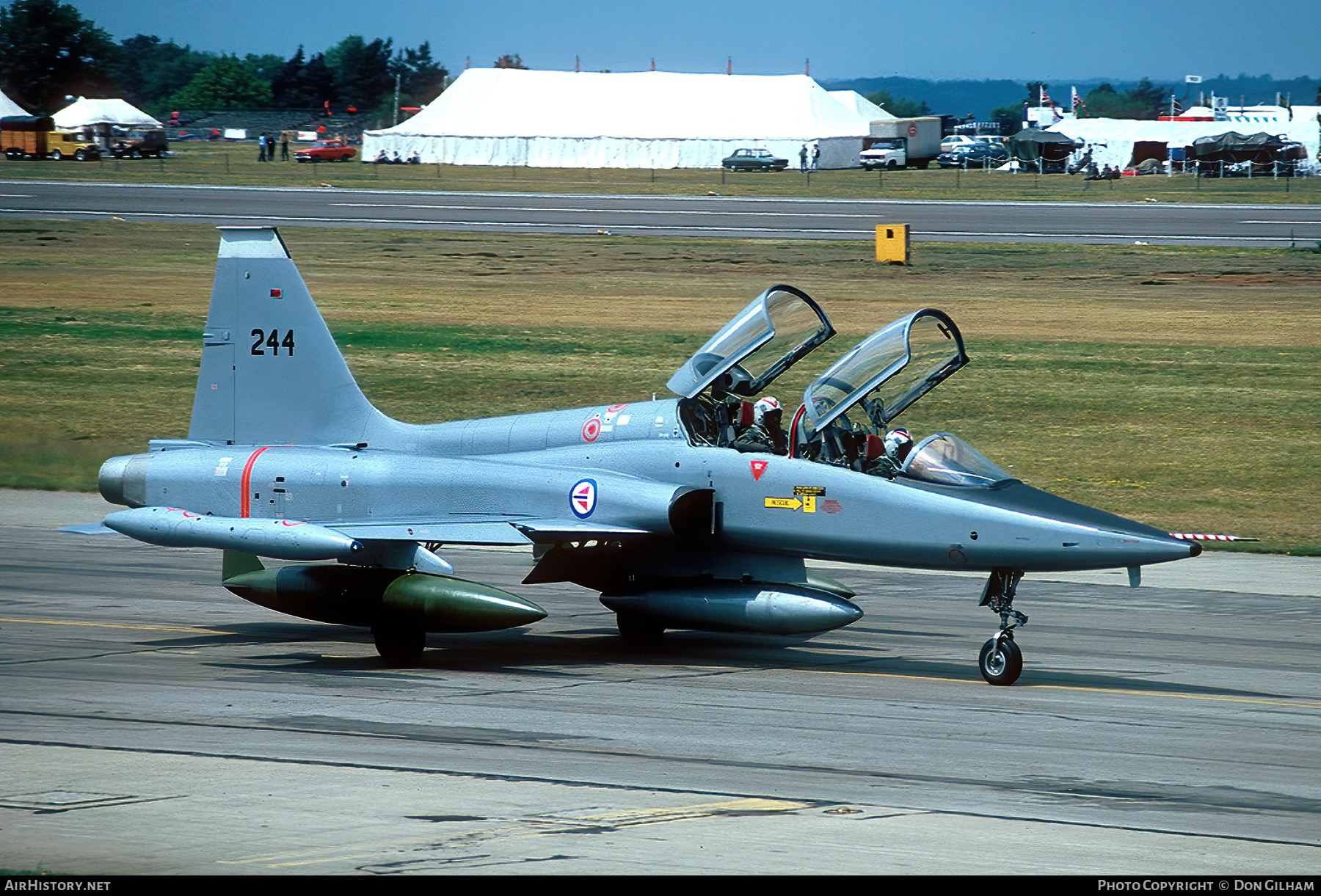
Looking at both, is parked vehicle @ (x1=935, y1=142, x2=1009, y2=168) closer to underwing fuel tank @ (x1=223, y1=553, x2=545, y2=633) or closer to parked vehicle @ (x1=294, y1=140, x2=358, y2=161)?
parked vehicle @ (x1=294, y1=140, x2=358, y2=161)

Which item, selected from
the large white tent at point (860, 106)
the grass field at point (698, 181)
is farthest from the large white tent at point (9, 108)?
the large white tent at point (860, 106)

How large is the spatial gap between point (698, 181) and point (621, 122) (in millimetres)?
16869

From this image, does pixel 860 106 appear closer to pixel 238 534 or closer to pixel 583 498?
pixel 583 498

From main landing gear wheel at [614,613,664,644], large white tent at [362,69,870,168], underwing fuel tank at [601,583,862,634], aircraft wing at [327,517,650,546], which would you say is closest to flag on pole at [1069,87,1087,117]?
large white tent at [362,69,870,168]

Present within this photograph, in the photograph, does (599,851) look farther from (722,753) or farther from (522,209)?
(522,209)

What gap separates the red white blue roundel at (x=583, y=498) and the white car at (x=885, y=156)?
9785cm

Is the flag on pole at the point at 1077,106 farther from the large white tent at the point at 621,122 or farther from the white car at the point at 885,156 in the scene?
the white car at the point at 885,156

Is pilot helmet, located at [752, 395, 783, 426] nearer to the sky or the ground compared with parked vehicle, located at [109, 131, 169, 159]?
nearer to the ground

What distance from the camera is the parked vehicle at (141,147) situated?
106438 mm

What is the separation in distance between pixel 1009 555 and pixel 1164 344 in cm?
2447

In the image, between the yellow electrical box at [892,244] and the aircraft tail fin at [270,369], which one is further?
the yellow electrical box at [892,244]

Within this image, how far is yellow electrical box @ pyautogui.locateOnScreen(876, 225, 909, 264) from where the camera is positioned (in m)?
49.0

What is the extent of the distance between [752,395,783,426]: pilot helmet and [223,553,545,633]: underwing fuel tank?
295 centimetres

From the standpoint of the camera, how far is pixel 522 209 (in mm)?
70000
